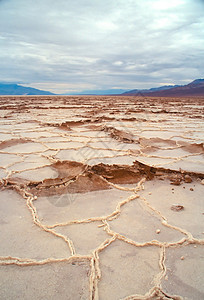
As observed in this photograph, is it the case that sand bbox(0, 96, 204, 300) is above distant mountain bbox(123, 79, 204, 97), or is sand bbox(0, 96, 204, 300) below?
below

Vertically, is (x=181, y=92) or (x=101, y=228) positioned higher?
(x=181, y=92)

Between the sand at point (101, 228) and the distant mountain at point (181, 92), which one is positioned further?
the distant mountain at point (181, 92)

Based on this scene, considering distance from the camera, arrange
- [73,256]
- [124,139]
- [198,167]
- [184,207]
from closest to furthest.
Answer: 1. [73,256]
2. [184,207]
3. [198,167]
4. [124,139]

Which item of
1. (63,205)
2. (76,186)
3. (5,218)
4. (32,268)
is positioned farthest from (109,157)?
(32,268)

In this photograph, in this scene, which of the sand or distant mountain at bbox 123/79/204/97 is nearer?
the sand

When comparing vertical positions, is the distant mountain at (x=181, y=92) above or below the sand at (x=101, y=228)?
above

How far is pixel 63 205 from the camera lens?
2285 mm

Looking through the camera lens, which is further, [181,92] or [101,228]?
[181,92]

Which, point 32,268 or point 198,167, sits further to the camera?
point 198,167

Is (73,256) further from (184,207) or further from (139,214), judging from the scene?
(184,207)

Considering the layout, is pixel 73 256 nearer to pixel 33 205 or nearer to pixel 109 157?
pixel 33 205

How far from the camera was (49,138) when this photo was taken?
5.33 m

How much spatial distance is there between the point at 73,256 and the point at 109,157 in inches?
91.9

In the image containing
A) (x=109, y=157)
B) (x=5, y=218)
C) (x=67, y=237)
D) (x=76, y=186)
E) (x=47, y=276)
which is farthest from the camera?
(x=109, y=157)
